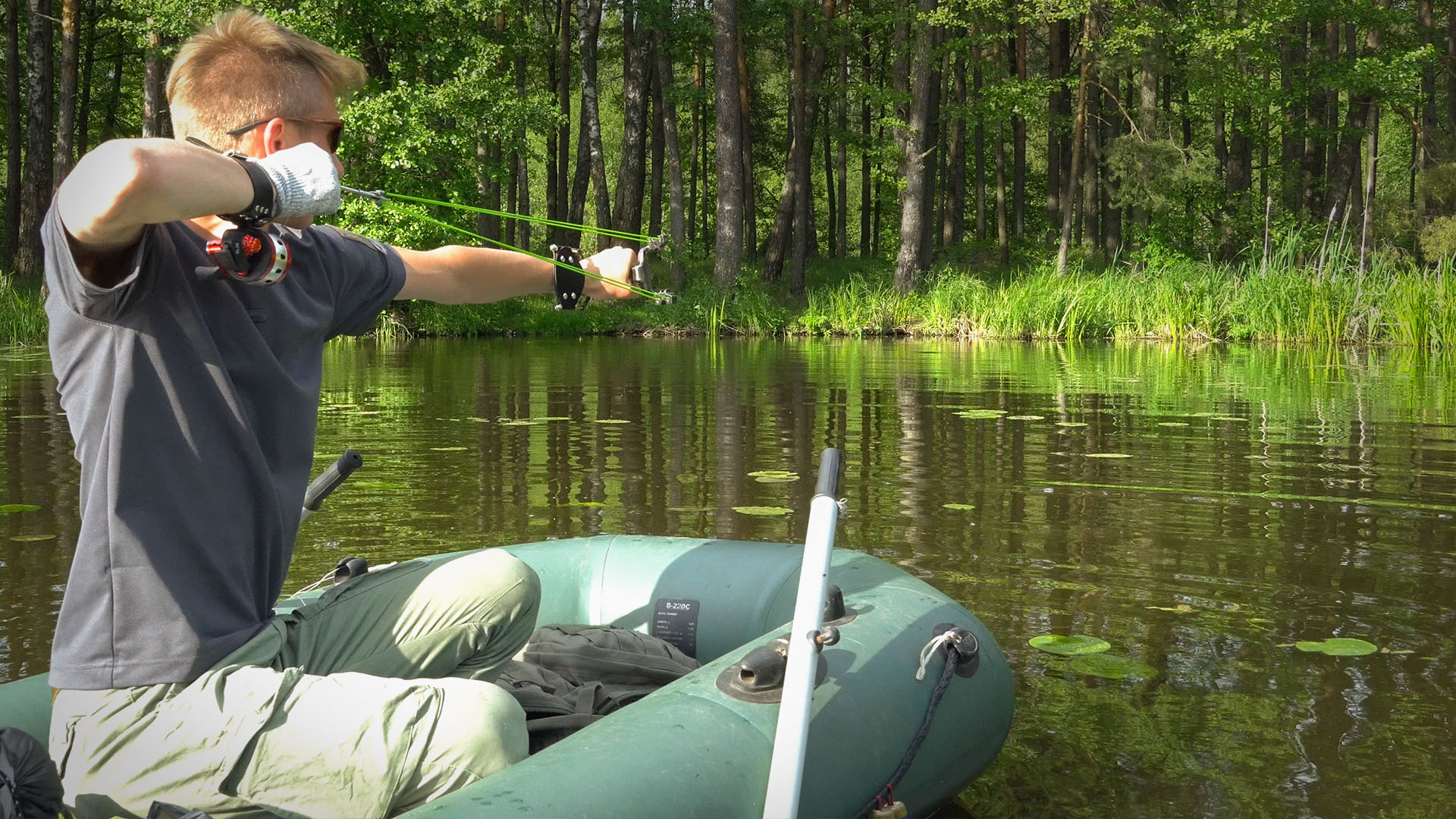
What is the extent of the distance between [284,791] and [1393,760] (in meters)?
2.32

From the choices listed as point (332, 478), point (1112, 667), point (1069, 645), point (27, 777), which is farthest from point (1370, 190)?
point (27, 777)

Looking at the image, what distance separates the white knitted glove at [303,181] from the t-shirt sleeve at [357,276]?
40 cm

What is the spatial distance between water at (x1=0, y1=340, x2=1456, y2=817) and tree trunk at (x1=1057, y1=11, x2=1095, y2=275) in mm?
10491

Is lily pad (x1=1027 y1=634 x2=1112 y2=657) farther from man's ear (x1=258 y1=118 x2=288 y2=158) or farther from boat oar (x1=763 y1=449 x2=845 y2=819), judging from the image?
man's ear (x1=258 y1=118 x2=288 y2=158)

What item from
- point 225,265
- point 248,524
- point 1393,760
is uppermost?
point 225,265

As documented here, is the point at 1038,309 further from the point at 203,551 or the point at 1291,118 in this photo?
the point at 203,551

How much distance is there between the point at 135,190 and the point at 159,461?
1.47ft

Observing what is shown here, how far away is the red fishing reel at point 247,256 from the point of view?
1.85 metres

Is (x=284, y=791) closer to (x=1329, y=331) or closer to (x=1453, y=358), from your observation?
(x=1453, y=358)

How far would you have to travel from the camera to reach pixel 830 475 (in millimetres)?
2174

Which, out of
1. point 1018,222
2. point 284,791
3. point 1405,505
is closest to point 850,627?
point 284,791

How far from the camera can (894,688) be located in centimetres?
252

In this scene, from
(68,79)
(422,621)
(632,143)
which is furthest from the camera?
(632,143)

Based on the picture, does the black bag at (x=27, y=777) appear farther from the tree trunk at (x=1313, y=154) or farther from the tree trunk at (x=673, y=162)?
the tree trunk at (x=1313, y=154)
